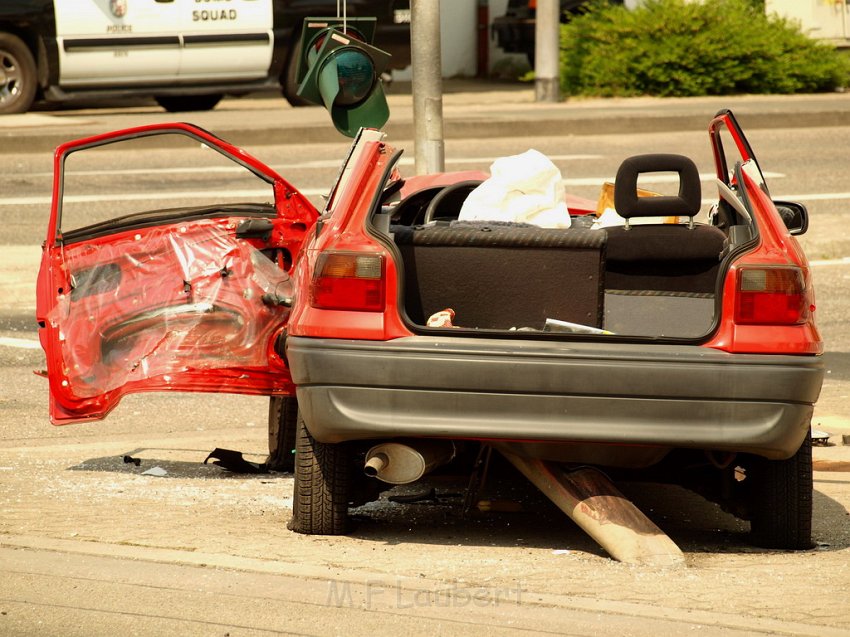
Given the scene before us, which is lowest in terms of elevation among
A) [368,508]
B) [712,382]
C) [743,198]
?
[368,508]

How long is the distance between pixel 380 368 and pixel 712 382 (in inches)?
40.8

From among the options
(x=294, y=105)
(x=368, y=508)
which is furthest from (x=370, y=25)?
(x=294, y=105)

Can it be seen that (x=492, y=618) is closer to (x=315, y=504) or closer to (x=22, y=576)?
(x=315, y=504)

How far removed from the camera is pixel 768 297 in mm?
4848

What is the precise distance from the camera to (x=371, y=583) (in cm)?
462

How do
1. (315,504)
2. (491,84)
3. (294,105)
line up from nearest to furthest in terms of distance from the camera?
(315,504), (294,105), (491,84)

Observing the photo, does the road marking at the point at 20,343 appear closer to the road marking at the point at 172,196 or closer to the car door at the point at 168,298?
the car door at the point at 168,298

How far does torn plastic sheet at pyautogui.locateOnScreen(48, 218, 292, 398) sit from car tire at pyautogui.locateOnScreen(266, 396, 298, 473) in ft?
0.91

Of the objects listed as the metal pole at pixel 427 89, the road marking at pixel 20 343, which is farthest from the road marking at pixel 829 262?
the road marking at pixel 20 343

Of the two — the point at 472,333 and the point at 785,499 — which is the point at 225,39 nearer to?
the point at 472,333

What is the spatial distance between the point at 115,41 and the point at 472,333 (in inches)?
580

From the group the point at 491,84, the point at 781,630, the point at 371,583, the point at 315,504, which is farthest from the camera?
the point at 491,84

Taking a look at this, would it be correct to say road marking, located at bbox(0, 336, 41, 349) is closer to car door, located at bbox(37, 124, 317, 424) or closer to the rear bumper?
car door, located at bbox(37, 124, 317, 424)

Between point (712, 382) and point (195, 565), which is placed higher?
point (712, 382)
